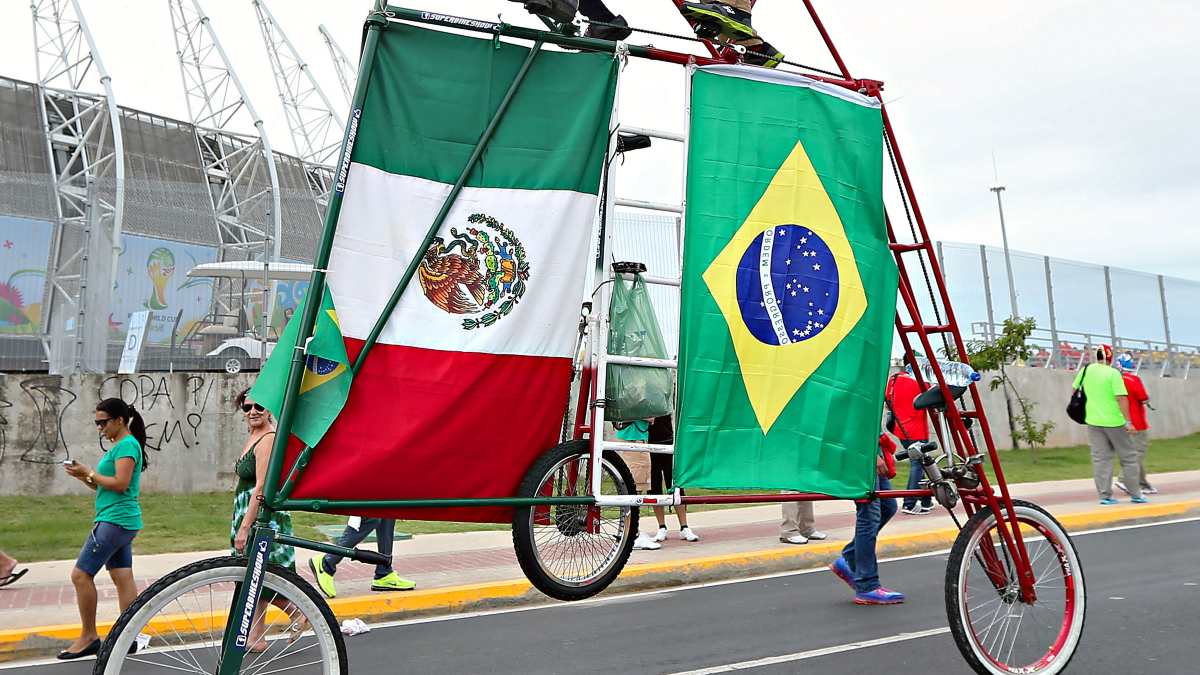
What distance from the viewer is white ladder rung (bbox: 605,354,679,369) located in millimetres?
4557

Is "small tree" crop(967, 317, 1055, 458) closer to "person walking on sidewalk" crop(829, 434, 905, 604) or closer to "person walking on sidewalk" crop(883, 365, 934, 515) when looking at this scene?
"person walking on sidewalk" crop(883, 365, 934, 515)

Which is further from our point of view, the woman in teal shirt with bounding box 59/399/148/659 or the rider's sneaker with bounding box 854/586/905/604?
the rider's sneaker with bounding box 854/586/905/604

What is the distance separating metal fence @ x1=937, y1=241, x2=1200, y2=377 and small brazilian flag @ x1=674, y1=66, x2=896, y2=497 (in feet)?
71.9

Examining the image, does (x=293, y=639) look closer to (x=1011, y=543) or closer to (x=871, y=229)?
(x=871, y=229)

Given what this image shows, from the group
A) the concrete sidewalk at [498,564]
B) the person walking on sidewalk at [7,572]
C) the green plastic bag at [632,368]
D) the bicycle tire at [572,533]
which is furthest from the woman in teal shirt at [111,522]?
the green plastic bag at [632,368]

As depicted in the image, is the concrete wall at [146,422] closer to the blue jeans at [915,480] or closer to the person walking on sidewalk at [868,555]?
the blue jeans at [915,480]

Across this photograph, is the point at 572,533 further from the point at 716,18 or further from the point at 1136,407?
the point at 1136,407

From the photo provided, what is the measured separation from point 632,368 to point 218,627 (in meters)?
2.08

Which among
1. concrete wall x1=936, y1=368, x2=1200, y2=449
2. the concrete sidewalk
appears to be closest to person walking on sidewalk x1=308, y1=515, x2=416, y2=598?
the concrete sidewalk

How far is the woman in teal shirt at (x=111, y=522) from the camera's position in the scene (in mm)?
6973

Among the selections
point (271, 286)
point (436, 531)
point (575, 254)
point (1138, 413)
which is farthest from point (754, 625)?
point (271, 286)

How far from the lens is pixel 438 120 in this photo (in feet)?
13.8

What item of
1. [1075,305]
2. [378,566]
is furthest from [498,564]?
[1075,305]

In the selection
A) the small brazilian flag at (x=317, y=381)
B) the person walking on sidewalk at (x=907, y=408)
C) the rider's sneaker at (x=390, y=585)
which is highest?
the person walking on sidewalk at (x=907, y=408)
